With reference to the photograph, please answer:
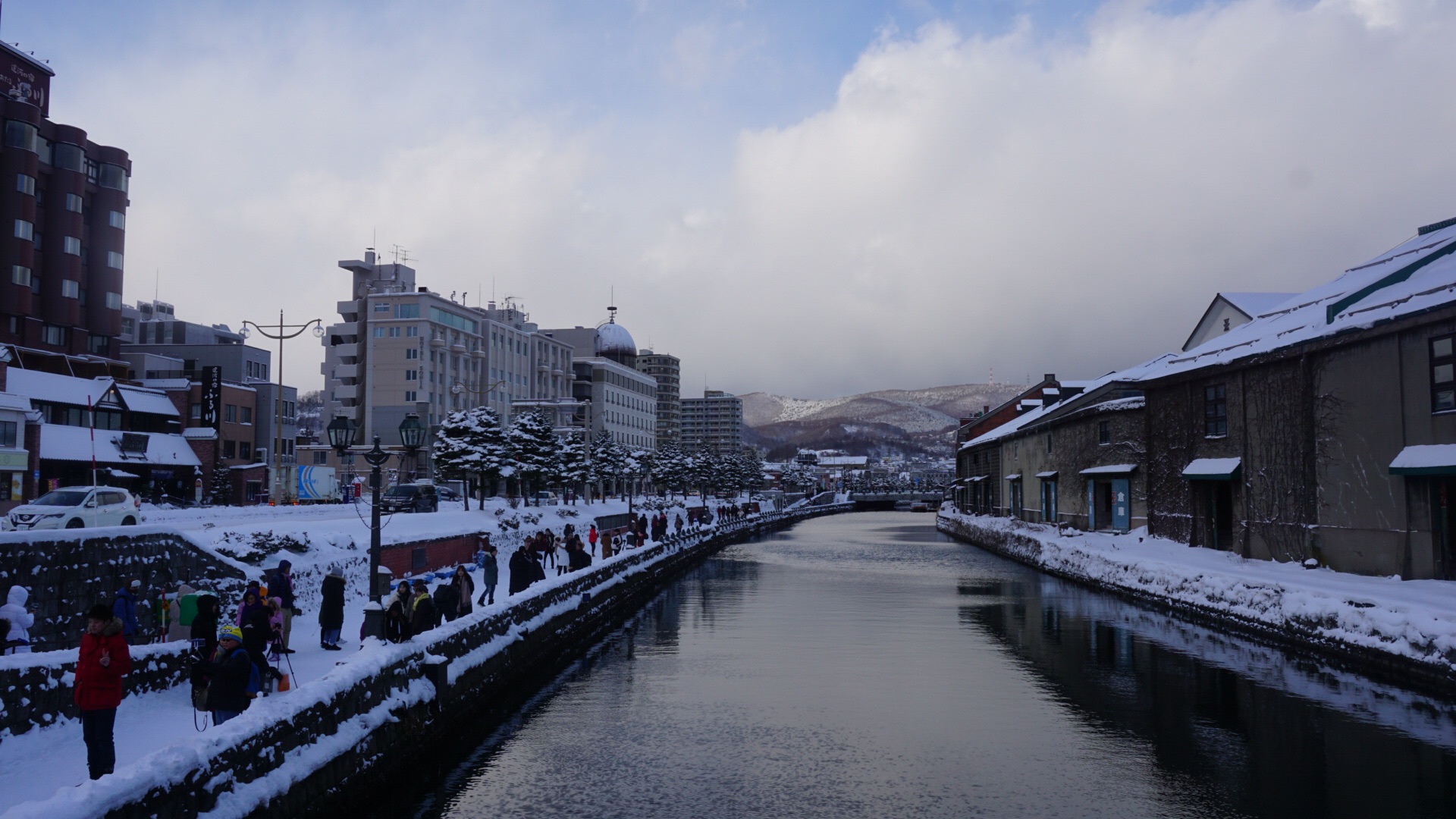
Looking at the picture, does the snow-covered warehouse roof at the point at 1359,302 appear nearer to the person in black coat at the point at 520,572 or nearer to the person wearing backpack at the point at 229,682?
the person in black coat at the point at 520,572

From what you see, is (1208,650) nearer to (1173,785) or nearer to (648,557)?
(1173,785)

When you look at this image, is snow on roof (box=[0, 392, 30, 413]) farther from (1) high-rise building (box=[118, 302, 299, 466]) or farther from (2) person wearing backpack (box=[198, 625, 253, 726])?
(2) person wearing backpack (box=[198, 625, 253, 726])

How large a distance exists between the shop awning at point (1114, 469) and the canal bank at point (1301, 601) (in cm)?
280

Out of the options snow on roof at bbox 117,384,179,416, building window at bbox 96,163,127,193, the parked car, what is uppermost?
building window at bbox 96,163,127,193

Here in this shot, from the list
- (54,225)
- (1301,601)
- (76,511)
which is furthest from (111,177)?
(1301,601)

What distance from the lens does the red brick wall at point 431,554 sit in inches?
1220

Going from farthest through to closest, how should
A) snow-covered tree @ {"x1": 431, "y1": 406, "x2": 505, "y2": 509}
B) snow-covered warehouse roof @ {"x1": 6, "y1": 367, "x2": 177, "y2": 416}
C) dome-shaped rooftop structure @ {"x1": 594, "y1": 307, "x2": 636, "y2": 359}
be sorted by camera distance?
dome-shaped rooftop structure @ {"x1": 594, "y1": 307, "x2": 636, "y2": 359} → snow-covered tree @ {"x1": 431, "y1": 406, "x2": 505, "y2": 509} → snow-covered warehouse roof @ {"x1": 6, "y1": 367, "x2": 177, "y2": 416}

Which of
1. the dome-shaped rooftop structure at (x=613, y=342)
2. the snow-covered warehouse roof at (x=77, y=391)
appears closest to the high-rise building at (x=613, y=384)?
the dome-shaped rooftop structure at (x=613, y=342)

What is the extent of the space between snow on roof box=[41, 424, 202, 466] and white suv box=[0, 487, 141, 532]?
80.0 feet

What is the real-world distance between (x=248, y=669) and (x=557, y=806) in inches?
155

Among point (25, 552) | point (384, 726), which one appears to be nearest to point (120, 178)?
point (25, 552)

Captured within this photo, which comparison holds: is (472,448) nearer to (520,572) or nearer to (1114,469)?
(520,572)

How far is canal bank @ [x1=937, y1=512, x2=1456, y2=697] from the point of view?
59.9 ft

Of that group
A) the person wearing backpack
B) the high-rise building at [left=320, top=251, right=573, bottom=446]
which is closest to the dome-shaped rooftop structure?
the high-rise building at [left=320, top=251, right=573, bottom=446]
